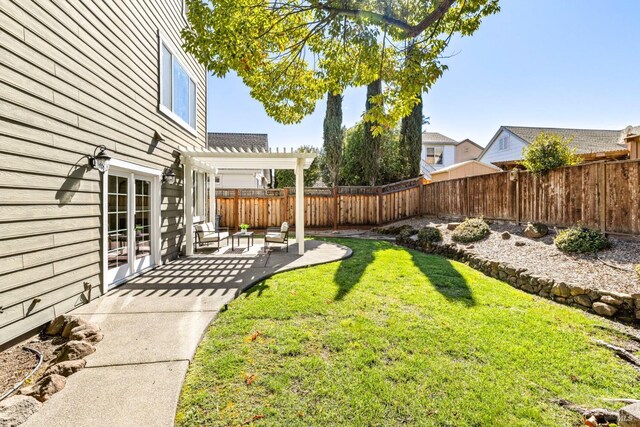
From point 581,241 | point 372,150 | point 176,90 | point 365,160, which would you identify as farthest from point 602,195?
point 365,160

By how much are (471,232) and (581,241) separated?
252 centimetres

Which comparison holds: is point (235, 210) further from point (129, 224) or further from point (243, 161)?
point (129, 224)

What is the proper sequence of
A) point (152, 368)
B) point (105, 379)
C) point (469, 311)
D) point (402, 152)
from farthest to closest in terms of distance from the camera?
point (402, 152)
point (469, 311)
point (152, 368)
point (105, 379)

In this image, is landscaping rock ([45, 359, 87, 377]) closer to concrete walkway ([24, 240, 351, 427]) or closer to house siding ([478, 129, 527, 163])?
concrete walkway ([24, 240, 351, 427])

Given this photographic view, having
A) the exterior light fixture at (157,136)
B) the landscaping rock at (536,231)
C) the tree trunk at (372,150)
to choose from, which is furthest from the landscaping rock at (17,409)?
the tree trunk at (372,150)

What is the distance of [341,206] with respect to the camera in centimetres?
1300

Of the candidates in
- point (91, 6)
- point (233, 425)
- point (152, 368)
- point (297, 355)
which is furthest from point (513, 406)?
point (91, 6)

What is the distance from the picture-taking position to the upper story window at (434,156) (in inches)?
1041

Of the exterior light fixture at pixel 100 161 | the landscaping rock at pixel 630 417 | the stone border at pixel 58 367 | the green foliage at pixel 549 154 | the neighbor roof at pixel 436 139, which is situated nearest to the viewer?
the landscaping rock at pixel 630 417

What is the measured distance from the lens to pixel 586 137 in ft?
62.5

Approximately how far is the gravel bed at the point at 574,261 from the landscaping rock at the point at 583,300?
196 millimetres

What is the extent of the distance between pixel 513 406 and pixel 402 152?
1492 centimetres

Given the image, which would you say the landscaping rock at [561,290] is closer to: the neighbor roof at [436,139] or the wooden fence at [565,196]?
the wooden fence at [565,196]

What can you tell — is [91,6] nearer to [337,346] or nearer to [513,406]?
[337,346]
